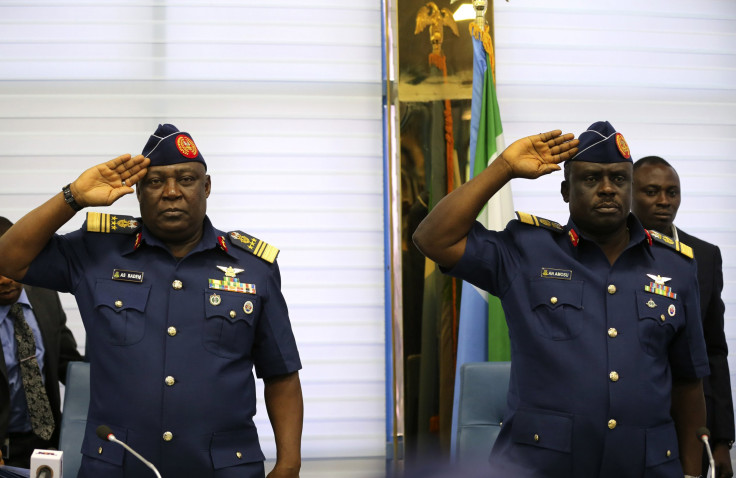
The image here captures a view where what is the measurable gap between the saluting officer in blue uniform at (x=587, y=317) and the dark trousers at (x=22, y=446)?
1756mm

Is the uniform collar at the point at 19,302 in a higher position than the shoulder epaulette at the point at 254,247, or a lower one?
lower

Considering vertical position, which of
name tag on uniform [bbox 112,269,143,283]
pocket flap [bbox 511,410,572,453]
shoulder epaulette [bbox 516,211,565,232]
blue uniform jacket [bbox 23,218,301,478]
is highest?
shoulder epaulette [bbox 516,211,565,232]

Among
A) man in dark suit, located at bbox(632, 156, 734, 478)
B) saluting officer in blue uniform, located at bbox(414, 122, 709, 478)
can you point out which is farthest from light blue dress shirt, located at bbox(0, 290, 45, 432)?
man in dark suit, located at bbox(632, 156, 734, 478)

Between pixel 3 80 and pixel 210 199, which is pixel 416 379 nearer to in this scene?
pixel 210 199

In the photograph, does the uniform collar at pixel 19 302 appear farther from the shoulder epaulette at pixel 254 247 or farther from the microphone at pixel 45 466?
the microphone at pixel 45 466

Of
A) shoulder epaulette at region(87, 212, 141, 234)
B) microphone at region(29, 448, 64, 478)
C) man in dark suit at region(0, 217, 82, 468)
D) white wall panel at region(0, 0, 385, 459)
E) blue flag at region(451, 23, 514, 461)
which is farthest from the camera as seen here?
white wall panel at region(0, 0, 385, 459)

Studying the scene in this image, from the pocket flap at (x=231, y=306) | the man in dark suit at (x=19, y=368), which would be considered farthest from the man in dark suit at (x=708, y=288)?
the man in dark suit at (x=19, y=368)

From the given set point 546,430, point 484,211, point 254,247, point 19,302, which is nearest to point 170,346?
point 254,247

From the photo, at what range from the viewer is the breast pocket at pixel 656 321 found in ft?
6.95

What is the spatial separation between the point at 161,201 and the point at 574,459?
4.13 ft

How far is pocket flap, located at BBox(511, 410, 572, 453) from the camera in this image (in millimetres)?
2033

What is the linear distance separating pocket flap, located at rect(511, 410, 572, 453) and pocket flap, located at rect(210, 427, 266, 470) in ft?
2.27

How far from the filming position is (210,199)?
405 cm

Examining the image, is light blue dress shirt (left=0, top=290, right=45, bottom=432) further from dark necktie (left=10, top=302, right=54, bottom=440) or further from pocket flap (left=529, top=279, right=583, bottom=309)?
pocket flap (left=529, top=279, right=583, bottom=309)
